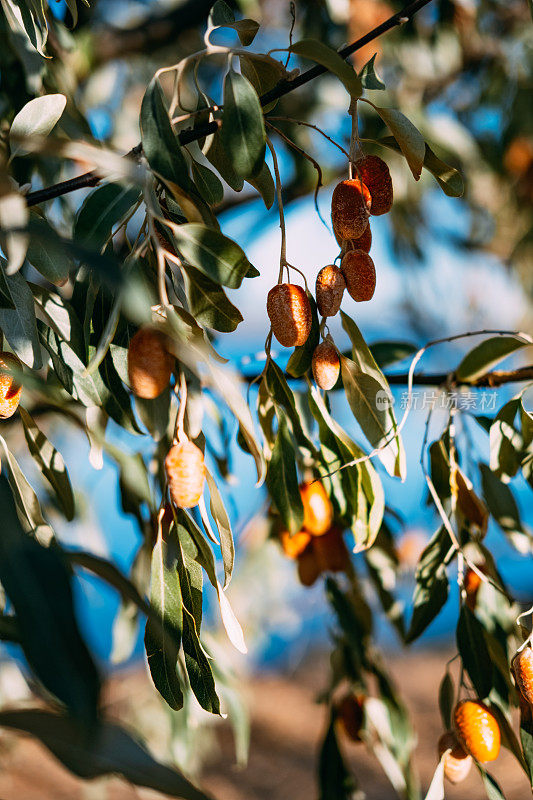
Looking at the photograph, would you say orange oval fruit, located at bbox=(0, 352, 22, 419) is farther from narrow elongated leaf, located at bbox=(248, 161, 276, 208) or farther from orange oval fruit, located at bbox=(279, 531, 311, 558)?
orange oval fruit, located at bbox=(279, 531, 311, 558)

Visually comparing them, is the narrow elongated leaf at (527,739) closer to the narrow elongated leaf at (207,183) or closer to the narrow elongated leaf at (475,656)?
the narrow elongated leaf at (475,656)

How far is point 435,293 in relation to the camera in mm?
1816

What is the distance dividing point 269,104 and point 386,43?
0.95 metres

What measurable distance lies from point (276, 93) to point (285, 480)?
0.25 meters

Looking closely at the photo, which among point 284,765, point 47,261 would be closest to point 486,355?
point 47,261

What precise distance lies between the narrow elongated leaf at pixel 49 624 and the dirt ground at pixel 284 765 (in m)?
1.65

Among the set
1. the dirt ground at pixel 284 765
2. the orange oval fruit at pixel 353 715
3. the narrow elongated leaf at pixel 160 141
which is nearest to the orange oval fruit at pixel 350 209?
the narrow elongated leaf at pixel 160 141

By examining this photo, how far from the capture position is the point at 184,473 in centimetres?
39

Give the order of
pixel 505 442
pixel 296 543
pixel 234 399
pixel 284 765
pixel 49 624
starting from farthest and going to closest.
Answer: pixel 284 765 < pixel 296 543 < pixel 505 442 < pixel 234 399 < pixel 49 624

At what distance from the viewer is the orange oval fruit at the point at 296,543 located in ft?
2.27

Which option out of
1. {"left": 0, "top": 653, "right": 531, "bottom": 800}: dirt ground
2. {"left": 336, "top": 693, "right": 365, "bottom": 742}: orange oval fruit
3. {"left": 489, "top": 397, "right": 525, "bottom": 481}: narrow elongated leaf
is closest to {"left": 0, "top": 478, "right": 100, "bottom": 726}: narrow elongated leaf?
{"left": 489, "top": 397, "right": 525, "bottom": 481}: narrow elongated leaf

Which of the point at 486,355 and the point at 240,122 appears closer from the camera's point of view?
the point at 240,122

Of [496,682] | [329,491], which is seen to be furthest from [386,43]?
[496,682]

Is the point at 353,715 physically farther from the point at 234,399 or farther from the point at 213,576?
the point at 234,399
